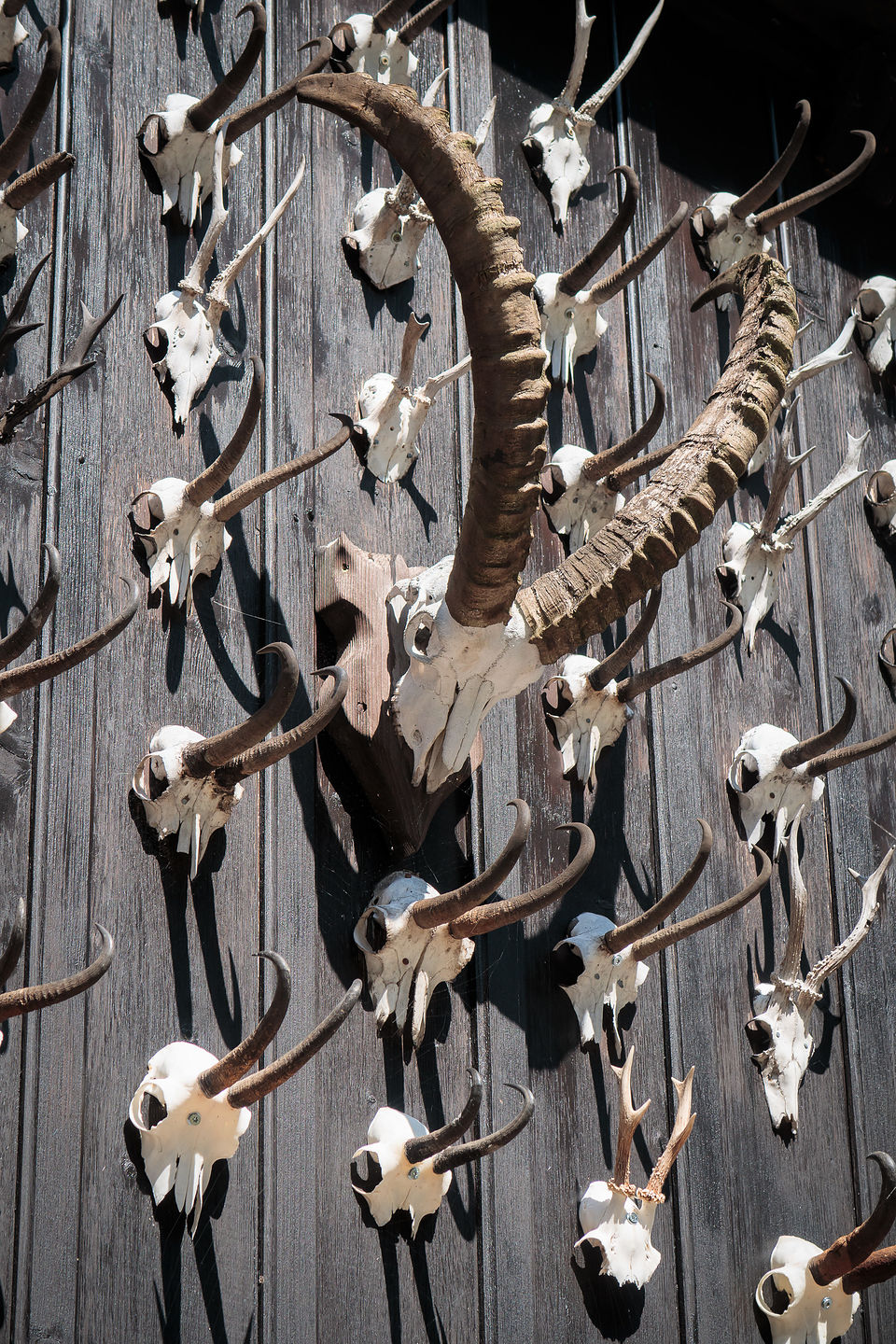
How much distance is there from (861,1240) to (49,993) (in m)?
1.69

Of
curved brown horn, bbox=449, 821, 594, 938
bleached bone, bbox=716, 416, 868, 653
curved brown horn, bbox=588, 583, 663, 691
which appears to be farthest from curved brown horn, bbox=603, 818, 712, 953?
bleached bone, bbox=716, 416, 868, 653

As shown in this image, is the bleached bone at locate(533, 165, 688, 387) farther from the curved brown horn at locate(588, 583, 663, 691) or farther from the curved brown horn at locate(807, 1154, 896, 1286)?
the curved brown horn at locate(807, 1154, 896, 1286)

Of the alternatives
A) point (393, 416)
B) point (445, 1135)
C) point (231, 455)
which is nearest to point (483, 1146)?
point (445, 1135)

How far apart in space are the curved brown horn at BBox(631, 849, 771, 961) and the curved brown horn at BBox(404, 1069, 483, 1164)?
59 centimetres

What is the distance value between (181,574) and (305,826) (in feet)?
1.57

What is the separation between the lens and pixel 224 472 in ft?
8.52

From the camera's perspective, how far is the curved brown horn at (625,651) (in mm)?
2877

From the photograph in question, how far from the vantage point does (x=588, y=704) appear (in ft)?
10.3

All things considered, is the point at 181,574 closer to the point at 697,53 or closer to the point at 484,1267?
the point at 484,1267

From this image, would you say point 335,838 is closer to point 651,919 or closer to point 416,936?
point 416,936

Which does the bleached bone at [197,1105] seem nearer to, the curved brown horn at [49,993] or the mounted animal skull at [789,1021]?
the curved brown horn at [49,993]

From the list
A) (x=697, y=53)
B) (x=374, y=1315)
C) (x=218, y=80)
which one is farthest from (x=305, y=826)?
(x=697, y=53)

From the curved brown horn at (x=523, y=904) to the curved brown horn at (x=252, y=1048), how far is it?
0.48m

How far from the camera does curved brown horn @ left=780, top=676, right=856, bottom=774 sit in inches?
123
